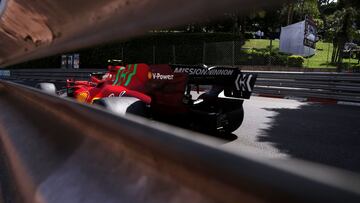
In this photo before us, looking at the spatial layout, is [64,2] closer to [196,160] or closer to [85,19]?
[85,19]

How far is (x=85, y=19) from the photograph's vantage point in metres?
1.05

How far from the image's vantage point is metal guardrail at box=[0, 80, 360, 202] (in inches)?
16.3

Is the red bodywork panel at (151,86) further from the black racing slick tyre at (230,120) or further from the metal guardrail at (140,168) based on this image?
the metal guardrail at (140,168)

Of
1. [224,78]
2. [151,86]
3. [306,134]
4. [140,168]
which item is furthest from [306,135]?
[140,168]

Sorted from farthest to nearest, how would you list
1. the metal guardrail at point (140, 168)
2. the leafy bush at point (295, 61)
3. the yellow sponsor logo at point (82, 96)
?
the leafy bush at point (295, 61) → the yellow sponsor logo at point (82, 96) → the metal guardrail at point (140, 168)

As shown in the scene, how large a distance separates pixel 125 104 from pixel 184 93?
105 cm

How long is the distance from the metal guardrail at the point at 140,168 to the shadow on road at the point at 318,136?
4000 millimetres

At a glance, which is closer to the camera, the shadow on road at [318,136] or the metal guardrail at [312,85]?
the shadow on road at [318,136]

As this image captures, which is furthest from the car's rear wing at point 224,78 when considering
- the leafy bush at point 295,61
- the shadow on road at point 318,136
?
the leafy bush at point 295,61

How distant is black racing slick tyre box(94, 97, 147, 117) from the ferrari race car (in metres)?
0.10

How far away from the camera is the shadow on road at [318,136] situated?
5461 millimetres

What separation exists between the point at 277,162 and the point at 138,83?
240 inches

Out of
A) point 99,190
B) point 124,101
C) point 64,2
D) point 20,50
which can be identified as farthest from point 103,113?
point 124,101

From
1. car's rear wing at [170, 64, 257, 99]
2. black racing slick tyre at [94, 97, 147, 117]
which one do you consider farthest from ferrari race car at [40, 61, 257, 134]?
black racing slick tyre at [94, 97, 147, 117]
